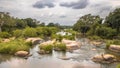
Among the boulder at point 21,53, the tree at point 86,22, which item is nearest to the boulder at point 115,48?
the boulder at point 21,53

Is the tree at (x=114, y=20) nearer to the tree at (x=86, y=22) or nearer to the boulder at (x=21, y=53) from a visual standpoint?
the tree at (x=86, y=22)

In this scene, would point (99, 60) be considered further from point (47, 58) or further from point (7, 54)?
point (7, 54)

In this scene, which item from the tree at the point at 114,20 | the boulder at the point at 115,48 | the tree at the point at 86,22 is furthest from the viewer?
the tree at the point at 86,22

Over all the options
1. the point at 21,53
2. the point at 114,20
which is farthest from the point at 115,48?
the point at 114,20

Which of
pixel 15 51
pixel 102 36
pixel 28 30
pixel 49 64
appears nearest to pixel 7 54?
pixel 15 51

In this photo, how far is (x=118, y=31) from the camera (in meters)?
83.6

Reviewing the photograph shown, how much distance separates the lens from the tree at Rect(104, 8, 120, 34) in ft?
274

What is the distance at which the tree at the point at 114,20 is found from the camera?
83.4 m

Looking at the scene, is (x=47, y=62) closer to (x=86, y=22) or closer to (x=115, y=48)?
(x=115, y=48)

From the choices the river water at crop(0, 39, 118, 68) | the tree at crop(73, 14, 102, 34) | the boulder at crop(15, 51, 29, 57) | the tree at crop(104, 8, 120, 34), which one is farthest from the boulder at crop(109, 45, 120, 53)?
the tree at crop(73, 14, 102, 34)

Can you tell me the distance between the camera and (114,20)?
84.1 meters

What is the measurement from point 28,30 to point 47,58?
1672 inches

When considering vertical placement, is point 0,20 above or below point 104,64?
above

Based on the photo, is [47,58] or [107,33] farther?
[107,33]
